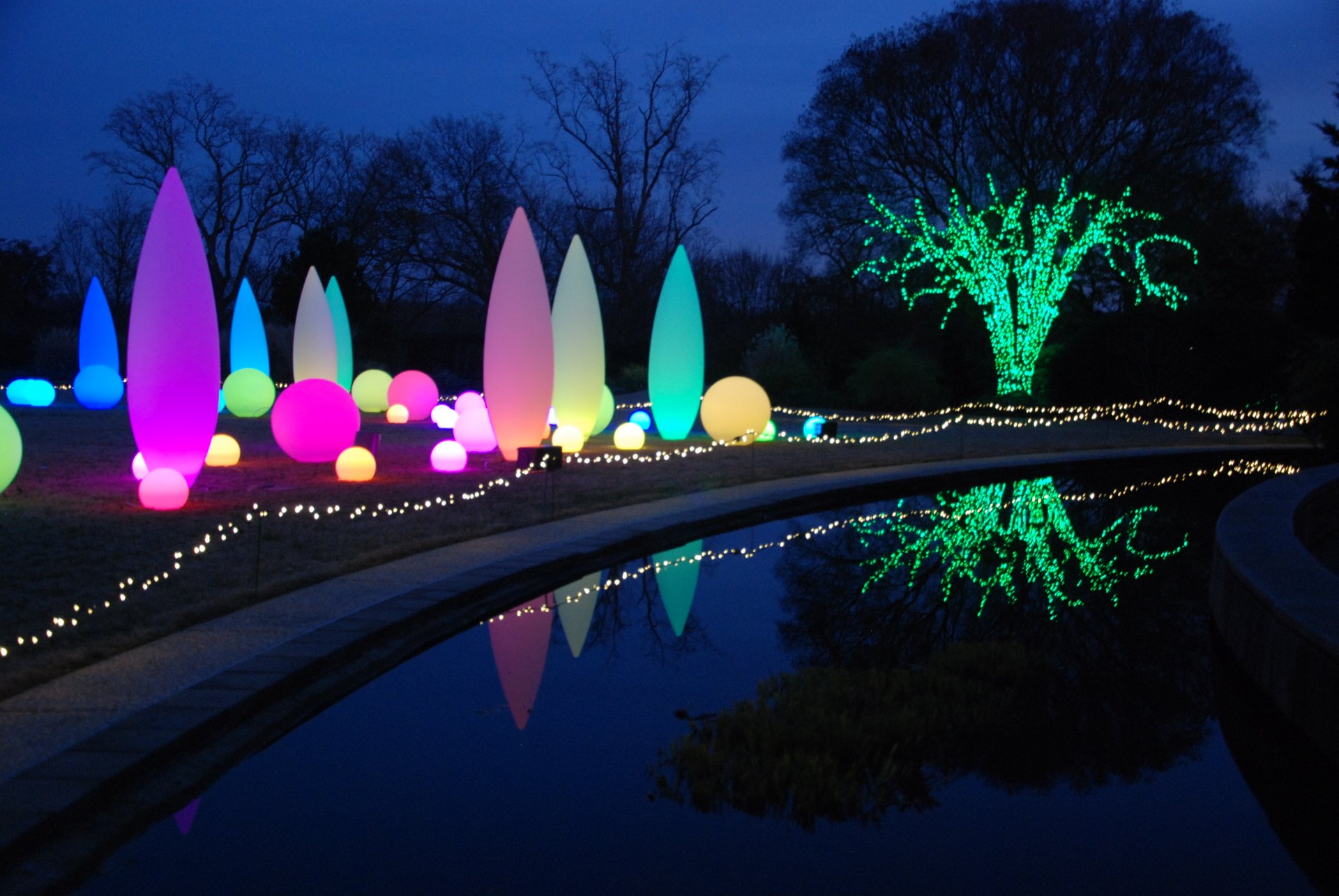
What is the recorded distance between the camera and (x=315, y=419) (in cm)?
1452

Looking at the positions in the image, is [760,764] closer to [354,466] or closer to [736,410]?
[354,466]

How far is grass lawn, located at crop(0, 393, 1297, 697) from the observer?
Result: 662cm

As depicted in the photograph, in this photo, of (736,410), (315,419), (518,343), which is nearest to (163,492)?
(315,419)

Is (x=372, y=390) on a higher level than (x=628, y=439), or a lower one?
higher

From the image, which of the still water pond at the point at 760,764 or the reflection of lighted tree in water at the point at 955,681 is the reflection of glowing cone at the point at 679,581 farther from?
the reflection of lighted tree in water at the point at 955,681

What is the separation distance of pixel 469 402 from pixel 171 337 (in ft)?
24.0

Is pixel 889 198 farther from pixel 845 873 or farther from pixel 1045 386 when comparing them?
pixel 845 873

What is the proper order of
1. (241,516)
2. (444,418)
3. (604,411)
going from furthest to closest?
1. (444,418)
2. (604,411)
3. (241,516)

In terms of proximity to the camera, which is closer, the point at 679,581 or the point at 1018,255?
the point at 679,581

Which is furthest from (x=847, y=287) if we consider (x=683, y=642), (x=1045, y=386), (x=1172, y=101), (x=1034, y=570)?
(x=683, y=642)

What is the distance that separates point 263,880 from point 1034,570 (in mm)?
7261

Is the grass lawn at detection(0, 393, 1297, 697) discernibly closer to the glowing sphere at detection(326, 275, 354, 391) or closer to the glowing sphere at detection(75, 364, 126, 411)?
the glowing sphere at detection(75, 364, 126, 411)

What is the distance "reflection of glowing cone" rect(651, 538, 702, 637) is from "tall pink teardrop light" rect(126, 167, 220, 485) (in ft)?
16.7

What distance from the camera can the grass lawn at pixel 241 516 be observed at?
6625 mm
